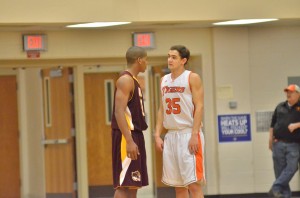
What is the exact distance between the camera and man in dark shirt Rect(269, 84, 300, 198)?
12.3 m

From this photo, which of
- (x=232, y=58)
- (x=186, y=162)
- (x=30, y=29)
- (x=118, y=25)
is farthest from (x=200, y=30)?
(x=186, y=162)

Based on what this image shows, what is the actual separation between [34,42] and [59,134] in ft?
7.30

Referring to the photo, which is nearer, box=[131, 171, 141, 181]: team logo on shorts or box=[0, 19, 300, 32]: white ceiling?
box=[131, 171, 141, 181]: team logo on shorts

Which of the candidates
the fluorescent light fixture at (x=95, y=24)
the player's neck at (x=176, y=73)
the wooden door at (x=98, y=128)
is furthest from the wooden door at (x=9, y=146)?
the player's neck at (x=176, y=73)

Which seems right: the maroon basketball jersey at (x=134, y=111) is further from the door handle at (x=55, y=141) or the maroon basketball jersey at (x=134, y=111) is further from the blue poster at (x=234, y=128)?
the door handle at (x=55, y=141)

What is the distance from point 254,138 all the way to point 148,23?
294 centimetres

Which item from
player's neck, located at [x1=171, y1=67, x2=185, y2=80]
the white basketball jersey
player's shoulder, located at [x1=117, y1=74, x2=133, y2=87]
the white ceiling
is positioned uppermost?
the white ceiling

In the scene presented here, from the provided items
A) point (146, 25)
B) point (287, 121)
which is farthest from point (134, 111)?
point (146, 25)

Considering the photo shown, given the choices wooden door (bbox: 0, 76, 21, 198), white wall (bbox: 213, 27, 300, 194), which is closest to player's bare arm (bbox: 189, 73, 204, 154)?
white wall (bbox: 213, 27, 300, 194)

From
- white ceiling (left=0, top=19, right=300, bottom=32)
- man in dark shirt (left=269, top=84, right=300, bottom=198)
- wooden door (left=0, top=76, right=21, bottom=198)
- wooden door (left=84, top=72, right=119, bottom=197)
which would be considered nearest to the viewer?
man in dark shirt (left=269, top=84, right=300, bottom=198)

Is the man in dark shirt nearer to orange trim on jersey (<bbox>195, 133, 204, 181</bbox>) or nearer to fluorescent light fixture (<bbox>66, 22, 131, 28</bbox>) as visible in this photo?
fluorescent light fixture (<bbox>66, 22, 131, 28</bbox>)

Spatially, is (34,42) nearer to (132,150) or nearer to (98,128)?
(98,128)

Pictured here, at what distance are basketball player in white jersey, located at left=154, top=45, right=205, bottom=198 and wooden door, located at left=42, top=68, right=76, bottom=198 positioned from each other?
5593 millimetres

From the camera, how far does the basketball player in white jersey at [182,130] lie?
8625 mm
